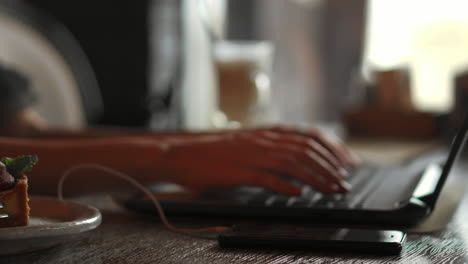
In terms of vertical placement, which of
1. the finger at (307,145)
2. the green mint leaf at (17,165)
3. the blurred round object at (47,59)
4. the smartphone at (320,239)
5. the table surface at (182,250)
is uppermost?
the blurred round object at (47,59)

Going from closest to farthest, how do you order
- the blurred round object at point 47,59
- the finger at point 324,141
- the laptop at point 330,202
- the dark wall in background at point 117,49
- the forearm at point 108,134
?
the laptop at point 330,202 → the finger at point 324,141 → the forearm at point 108,134 → the blurred round object at point 47,59 → the dark wall in background at point 117,49

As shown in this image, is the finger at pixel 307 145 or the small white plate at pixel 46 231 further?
the finger at pixel 307 145

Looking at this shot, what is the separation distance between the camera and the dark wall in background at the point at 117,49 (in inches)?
64.8

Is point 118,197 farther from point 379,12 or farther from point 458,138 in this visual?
point 379,12

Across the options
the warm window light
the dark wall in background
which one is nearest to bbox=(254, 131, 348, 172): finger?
the dark wall in background

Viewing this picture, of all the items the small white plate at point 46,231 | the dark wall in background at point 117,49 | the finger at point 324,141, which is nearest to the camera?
the small white plate at point 46,231

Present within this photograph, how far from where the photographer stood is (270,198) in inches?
22.9

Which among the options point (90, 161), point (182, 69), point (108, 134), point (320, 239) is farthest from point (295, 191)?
point (182, 69)

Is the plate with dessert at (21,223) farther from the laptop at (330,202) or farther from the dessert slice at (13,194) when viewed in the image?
the laptop at (330,202)

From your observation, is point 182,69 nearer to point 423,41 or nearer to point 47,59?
point 47,59

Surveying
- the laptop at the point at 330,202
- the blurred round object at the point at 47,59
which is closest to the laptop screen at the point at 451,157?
the laptop at the point at 330,202

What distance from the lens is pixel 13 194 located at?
41 centimetres

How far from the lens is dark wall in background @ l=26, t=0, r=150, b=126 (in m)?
1.65

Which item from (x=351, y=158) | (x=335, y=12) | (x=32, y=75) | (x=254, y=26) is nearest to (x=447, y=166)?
(x=351, y=158)
